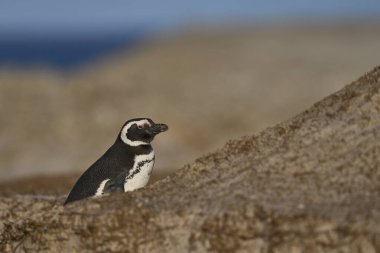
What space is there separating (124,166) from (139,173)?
0.16 meters

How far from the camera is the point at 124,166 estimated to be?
937 centimetres

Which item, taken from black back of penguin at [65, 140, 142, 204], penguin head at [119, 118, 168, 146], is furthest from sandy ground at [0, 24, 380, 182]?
black back of penguin at [65, 140, 142, 204]

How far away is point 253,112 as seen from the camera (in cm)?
2883

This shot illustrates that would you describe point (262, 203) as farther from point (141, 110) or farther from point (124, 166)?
point (141, 110)

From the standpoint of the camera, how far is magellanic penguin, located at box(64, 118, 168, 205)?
355 inches

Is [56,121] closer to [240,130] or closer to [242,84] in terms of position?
[240,130]

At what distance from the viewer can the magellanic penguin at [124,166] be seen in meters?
9.02

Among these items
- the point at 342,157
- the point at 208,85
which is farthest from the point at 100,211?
the point at 208,85

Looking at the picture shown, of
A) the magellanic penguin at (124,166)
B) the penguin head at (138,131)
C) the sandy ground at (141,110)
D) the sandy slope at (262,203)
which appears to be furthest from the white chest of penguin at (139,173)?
the sandy ground at (141,110)

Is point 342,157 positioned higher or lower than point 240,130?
lower

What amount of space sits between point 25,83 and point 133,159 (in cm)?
2229

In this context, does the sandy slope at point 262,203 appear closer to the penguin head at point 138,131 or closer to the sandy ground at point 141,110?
the penguin head at point 138,131

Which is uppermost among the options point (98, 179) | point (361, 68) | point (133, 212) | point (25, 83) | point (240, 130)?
point (361, 68)

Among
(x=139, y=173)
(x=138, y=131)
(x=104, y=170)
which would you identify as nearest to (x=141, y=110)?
(x=138, y=131)
